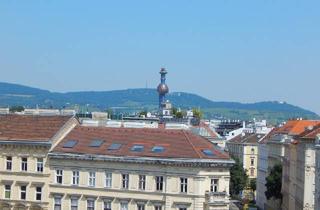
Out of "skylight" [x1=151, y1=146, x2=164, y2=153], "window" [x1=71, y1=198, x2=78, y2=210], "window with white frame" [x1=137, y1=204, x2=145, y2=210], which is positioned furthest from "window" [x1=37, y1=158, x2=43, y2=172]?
"skylight" [x1=151, y1=146, x2=164, y2=153]

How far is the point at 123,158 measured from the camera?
86.6 m

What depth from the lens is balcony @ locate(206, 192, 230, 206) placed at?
83312 millimetres

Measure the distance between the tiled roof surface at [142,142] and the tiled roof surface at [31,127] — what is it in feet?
5.52

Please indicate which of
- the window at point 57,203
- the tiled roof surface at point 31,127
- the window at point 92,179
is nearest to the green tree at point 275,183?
the tiled roof surface at point 31,127

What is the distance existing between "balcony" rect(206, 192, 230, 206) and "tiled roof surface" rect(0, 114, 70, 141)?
18.6m

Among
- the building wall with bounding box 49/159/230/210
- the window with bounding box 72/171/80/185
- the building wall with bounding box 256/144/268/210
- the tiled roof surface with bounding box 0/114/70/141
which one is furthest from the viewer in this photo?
the building wall with bounding box 256/144/268/210

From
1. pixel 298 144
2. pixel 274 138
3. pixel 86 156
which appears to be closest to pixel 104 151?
pixel 86 156

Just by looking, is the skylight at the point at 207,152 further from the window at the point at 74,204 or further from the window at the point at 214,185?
the window at the point at 74,204

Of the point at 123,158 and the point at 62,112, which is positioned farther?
the point at 62,112

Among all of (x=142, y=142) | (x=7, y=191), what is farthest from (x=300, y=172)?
(x=7, y=191)

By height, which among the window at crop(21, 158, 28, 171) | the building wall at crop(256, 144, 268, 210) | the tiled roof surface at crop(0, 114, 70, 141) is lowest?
the building wall at crop(256, 144, 268, 210)

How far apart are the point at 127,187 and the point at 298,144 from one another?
44.2 meters

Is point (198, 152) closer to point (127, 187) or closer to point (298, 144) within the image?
point (127, 187)

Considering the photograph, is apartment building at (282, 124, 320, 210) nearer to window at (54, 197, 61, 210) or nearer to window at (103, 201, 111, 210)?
window at (103, 201, 111, 210)
